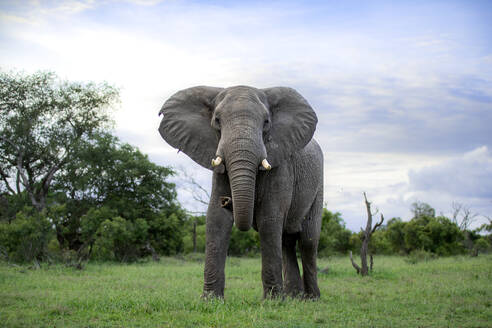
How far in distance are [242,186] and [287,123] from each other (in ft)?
5.70

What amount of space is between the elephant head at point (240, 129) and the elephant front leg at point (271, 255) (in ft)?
2.48

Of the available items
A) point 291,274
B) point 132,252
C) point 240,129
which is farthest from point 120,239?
point 240,129

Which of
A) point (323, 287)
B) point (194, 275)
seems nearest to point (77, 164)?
point (194, 275)

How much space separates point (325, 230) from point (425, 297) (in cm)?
1791

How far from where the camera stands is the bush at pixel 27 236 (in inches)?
750

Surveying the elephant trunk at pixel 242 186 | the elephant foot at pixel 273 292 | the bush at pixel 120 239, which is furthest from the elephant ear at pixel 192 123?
the bush at pixel 120 239

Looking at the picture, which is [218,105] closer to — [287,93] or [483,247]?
[287,93]

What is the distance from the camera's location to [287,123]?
26.9 ft

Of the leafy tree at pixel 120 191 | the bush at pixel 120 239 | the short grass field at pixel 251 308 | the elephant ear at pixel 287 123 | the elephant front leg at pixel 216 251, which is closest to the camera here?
the short grass field at pixel 251 308

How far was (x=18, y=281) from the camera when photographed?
12.8 m

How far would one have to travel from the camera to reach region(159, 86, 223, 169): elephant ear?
305 inches

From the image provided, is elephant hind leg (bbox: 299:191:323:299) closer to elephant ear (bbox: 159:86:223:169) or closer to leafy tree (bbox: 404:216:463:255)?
elephant ear (bbox: 159:86:223:169)

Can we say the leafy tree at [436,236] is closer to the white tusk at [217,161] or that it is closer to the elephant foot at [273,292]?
the elephant foot at [273,292]

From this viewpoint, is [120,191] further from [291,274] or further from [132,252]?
[291,274]
